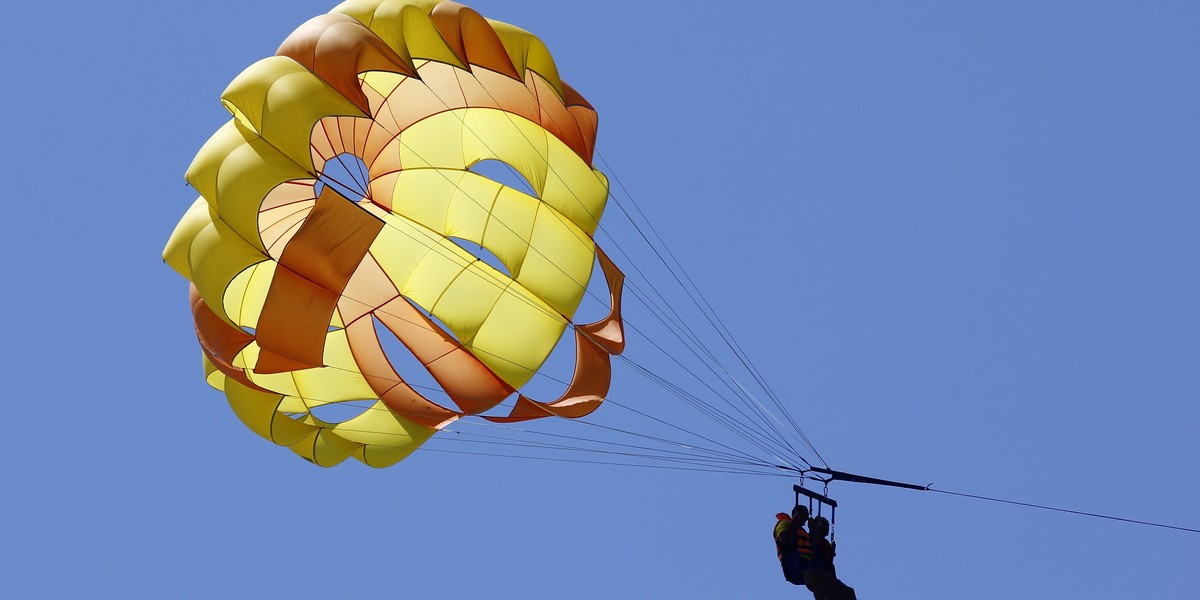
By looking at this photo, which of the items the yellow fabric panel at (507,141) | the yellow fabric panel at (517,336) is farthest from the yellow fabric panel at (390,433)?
the yellow fabric panel at (507,141)

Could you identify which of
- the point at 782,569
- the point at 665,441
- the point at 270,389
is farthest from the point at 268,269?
the point at 782,569

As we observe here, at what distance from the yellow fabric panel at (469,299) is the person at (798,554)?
3.64 m

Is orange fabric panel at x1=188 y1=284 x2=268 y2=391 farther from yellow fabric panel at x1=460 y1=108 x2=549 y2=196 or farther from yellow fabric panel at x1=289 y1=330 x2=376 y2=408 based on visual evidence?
yellow fabric panel at x1=460 y1=108 x2=549 y2=196

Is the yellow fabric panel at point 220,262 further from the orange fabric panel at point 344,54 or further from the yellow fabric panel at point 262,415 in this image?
the yellow fabric panel at point 262,415

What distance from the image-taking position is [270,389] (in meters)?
19.2

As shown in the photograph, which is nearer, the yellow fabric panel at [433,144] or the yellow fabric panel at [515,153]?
the yellow fabric panel at [515,153]

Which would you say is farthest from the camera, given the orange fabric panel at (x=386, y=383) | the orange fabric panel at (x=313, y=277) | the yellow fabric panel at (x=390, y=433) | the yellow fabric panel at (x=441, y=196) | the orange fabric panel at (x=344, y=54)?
the yellow fabric panel at (x=441, y=196)

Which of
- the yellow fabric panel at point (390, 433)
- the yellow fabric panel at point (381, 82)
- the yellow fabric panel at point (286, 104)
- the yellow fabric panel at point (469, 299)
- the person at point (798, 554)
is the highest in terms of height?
the yellow fabric panel at point (381, 82)

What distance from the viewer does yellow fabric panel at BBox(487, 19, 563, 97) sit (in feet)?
62.0

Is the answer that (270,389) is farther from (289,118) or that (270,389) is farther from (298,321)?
(289,118)

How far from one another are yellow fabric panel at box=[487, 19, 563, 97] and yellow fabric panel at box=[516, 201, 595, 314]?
1356mm

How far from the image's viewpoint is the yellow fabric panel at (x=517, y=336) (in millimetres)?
19406

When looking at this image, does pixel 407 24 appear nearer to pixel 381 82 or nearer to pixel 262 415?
pixel 381 82

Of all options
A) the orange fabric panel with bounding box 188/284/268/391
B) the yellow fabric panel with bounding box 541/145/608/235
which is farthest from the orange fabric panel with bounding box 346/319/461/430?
the yellow fabric panel with bounding box 541/145/608/235
